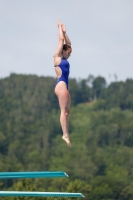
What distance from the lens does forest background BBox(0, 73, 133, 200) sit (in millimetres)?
127806

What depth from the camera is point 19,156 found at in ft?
507

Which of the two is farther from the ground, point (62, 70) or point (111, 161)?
point (62, 70)

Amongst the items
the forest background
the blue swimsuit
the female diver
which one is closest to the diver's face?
the female diver

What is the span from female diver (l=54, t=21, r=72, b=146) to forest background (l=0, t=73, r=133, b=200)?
95.2 m

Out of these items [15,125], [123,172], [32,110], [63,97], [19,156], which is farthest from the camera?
[32,110]

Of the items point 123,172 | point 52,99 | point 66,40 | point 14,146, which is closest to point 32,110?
point 52,99

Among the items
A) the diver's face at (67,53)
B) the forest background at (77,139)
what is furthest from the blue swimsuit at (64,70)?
the forest background at (77,139)

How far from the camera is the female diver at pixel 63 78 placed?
1282 centimetres

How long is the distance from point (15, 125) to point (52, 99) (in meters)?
18.9

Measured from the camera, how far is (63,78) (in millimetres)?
12922

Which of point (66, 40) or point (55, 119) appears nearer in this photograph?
point (66, 40)

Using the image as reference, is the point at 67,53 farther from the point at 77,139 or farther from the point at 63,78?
the point at 77,139

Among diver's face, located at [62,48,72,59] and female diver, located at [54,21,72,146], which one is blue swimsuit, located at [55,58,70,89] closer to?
female diver, located at [54,21,72,146]

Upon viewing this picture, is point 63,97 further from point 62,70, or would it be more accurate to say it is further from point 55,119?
point 55,119
